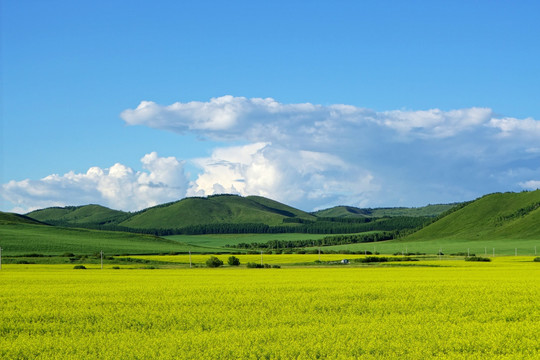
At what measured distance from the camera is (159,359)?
61.3ft

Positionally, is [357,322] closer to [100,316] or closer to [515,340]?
[515,340]

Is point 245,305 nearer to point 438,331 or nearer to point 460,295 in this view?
point 438,331

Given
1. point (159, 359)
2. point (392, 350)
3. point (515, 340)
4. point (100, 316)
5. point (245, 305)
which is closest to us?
point (159, 359)

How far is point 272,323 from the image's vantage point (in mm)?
25656

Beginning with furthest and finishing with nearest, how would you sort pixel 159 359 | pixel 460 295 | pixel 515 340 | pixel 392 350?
pixel 460 295
pixel 515 340
pixel 392 350
pixel 159 359

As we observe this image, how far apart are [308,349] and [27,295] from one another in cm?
2531

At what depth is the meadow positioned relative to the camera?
65.7 feet

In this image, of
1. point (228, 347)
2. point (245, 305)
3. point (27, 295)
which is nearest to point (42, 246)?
point (27, 295)

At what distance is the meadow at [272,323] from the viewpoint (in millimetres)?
20031

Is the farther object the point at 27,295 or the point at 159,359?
the point at 27,295

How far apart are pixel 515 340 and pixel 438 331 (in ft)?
9.75

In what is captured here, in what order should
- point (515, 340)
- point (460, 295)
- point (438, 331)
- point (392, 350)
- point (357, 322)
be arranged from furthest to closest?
point (460, 295)
point (357, 322)
point (438, 331)
point (515, 340)
point (392, 350)

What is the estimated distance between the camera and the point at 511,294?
124 ft

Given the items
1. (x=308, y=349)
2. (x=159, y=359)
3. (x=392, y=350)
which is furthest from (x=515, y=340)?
(x=159, y=359)
